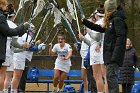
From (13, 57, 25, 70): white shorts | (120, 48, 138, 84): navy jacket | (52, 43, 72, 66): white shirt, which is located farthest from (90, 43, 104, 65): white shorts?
(52, 43, 72, 66): white shirt

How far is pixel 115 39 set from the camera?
952 cm

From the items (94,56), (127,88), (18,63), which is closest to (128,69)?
(127,88)

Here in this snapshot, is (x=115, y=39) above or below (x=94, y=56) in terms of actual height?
above

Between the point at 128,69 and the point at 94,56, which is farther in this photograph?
→ the point at 128,69

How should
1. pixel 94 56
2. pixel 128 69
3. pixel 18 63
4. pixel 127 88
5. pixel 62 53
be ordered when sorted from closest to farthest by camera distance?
1. pixel 94 56
2. pixel 18 63
3. pixel 128 69
4. pixel 127 88
5. pixel 62 53

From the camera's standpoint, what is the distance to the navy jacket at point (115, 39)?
9.30m

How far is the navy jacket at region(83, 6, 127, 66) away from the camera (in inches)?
366

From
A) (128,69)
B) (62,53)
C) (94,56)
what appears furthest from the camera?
(62,53)

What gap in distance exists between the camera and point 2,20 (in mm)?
9695

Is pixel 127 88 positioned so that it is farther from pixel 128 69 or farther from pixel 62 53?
pixel 62 53

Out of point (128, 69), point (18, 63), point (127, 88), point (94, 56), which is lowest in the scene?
point (127, 88)

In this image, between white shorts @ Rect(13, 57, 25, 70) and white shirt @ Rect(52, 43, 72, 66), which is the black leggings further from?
white shorts @ Rect(13, 57, 25, 70)

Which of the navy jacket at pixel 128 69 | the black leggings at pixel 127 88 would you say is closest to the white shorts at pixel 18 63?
the navy jacket at pixel 128 69

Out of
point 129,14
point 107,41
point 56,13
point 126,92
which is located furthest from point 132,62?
point 129,14
